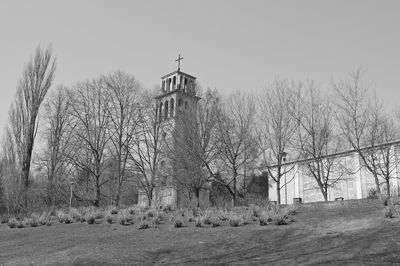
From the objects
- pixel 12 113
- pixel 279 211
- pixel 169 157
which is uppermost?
pixel 12 113

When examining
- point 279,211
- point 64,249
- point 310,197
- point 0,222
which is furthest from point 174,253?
point 310,197

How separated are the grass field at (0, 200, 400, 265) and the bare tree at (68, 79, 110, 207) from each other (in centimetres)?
1427

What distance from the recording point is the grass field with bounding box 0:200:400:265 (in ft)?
27.6

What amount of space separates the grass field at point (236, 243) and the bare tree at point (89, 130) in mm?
14274

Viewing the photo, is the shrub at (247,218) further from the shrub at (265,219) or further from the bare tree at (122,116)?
the bare tree at (122,116)

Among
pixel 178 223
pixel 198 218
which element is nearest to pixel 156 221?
pixel 178 223

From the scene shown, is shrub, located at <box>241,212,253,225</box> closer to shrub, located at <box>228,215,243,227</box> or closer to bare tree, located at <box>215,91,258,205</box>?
shrub, located at <box>228,215,243,227</box>

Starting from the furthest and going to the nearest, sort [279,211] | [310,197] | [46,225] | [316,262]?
[310,197] → [46,225] → [279,211] → [316,262]

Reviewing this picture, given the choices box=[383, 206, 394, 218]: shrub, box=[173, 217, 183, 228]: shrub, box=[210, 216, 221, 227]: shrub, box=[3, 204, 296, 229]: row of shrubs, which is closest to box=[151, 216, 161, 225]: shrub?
box=[3, 204, 296, 229]: row of shrubs

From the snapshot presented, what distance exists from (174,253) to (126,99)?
66.0 ft

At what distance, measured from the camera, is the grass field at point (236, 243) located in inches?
331

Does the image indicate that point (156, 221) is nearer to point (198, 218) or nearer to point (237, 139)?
point (198, 218)

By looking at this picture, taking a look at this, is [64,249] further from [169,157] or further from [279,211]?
[169,157]

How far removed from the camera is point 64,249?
34.9 feet
